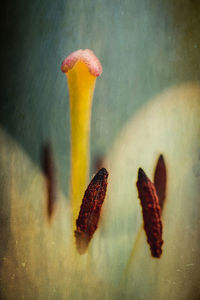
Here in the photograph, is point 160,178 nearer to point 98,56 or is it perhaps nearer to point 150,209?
point 150,209

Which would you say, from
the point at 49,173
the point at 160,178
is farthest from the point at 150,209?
the point at 49,173

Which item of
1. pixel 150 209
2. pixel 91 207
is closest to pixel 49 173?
pixel 91 207

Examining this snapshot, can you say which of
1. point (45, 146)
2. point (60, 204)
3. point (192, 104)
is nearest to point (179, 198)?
point (192, 104)

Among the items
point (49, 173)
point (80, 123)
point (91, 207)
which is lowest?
point (91, 207)

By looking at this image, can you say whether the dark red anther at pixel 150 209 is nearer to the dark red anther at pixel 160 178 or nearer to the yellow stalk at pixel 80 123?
the dark red anther at pixel 160 178

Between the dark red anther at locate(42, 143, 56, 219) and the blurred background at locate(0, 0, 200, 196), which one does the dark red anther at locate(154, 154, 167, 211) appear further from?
the dark red anther at locate(42, 143, 56, 219)

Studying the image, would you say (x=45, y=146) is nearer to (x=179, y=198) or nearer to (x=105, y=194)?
(x=105, y=194)

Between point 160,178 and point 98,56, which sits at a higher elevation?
point 98,56
